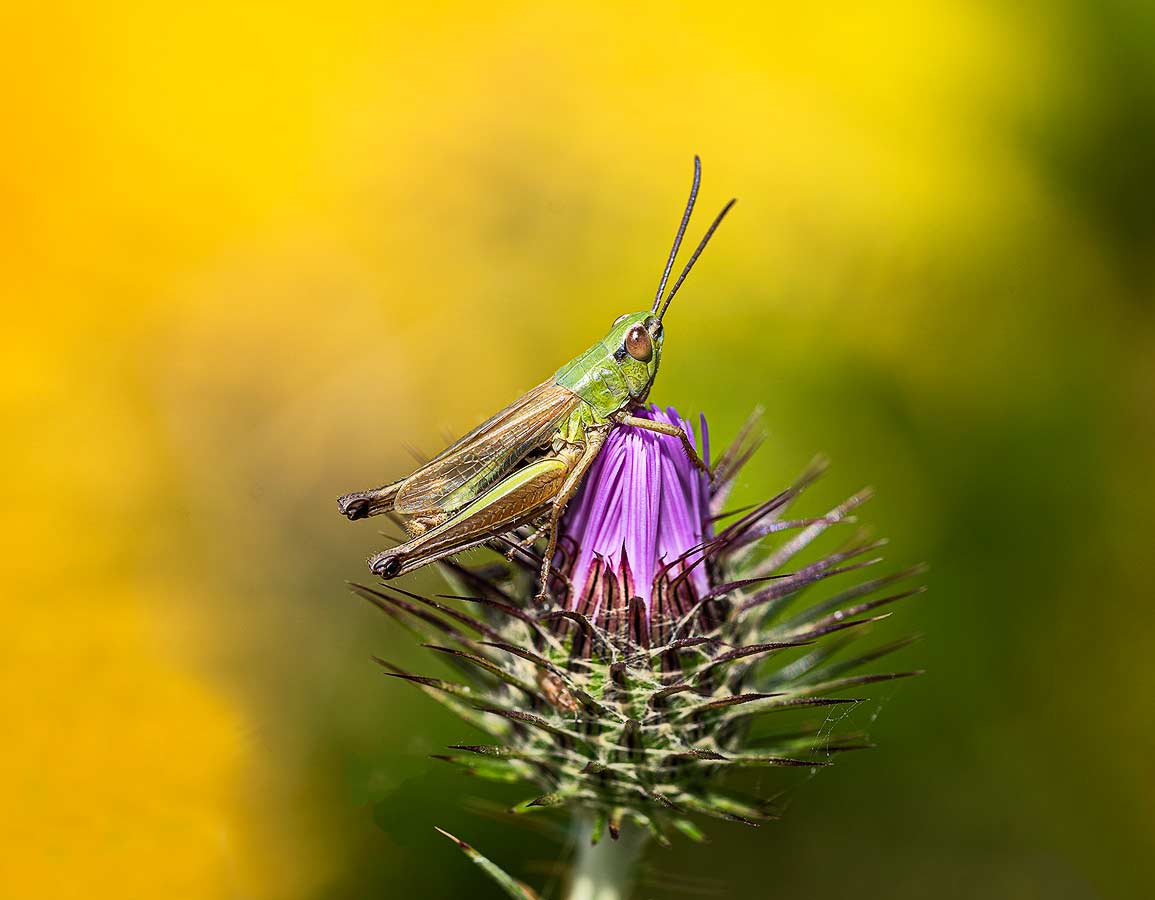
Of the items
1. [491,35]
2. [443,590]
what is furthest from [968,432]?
[491,35]

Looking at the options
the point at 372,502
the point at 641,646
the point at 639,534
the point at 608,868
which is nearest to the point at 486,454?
the point at 372,502

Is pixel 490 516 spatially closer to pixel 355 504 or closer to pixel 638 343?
pixel 355 504

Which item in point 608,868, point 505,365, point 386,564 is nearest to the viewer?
point 386,564

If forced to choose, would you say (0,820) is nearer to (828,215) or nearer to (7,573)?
(7,573)

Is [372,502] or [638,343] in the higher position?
[638,343]

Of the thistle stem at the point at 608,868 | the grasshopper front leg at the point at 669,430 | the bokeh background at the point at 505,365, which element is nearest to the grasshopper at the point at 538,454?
the grasshopper front leg at the point at 669,430

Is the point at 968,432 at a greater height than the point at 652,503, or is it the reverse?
the point at 968,432
